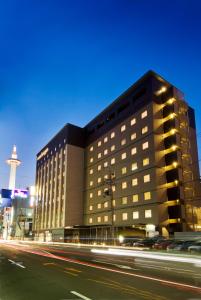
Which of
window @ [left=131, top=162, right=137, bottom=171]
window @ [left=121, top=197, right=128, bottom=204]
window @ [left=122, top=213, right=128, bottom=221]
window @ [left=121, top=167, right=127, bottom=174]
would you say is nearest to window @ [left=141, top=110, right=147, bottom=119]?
window @ [left=131, top=162, right=137, bottom=171]

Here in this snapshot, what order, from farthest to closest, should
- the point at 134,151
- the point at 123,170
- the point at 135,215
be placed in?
the point at 123,170 < the point at 134,151 < the point at 135,215

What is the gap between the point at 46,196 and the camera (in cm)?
9481

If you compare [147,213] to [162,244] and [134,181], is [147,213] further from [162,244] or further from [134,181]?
[162,244]

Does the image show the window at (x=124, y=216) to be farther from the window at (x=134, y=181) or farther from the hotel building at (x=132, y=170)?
the window at (x=134, y=181)

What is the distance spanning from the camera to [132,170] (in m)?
61.8

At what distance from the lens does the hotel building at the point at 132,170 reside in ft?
178

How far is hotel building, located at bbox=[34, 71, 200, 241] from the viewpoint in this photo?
54125mm

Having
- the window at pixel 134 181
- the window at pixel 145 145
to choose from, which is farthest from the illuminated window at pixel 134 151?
the window at pixel 134 181

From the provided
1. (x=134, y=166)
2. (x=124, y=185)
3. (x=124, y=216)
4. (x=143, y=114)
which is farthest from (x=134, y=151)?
(x=124, y=216)

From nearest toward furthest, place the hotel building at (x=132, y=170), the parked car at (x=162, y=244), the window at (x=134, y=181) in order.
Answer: the parked car at (x=162, y=244)
the hotel building at (x=132, y=170)
the window at (x=134, y=181)

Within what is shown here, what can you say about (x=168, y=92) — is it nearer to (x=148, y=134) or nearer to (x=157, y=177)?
(x=148, y=134)

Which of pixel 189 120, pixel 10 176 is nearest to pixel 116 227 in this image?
pixel 189 120

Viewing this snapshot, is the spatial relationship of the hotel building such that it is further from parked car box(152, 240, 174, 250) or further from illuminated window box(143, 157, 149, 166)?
parked car box(152, 240, 174, 250)

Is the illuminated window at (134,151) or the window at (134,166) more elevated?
the illuminated window at (134,151)
